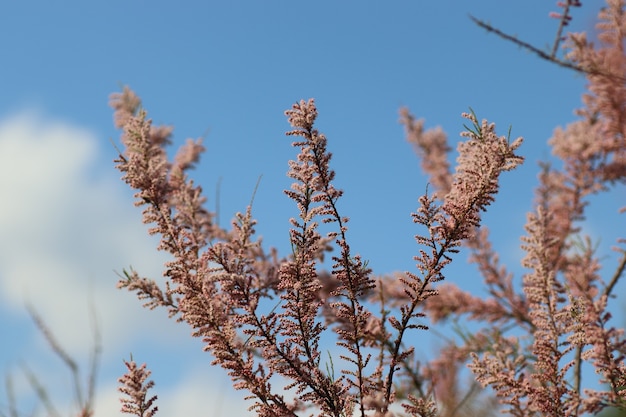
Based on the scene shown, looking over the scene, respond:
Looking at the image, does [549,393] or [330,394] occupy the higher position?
[549,393]

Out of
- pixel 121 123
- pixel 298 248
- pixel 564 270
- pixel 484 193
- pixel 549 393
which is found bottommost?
pixel 549 393

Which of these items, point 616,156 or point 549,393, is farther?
point 616,156

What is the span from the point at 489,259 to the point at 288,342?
3825 millimetres

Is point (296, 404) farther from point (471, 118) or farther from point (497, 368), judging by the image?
point (471, 118)

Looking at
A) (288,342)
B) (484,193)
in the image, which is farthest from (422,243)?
(288,342)

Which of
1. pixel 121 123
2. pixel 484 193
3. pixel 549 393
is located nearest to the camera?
pixel 484 193

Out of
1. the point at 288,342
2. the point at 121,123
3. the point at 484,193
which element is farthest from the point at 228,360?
the point at 121,123

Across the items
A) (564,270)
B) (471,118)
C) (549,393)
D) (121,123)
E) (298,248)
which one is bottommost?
(549,393)

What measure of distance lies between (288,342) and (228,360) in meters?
0.25

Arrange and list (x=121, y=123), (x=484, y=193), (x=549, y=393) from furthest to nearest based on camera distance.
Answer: (x=121, y=123) < (x=549, y=393) < (x=484, y=193)

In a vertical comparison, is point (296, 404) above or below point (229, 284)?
below

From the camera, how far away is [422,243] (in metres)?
2.34

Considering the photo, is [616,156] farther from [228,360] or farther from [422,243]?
[228,360]

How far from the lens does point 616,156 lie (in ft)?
18.2
